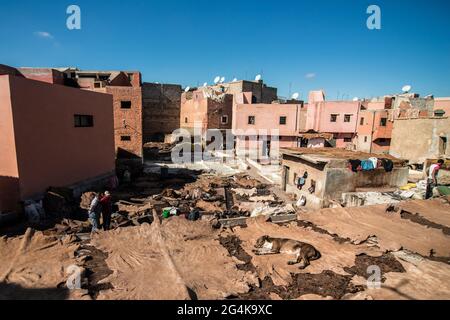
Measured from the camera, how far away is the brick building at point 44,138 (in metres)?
10.9

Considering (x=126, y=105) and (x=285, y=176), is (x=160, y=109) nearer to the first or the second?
(x=126, y=105)

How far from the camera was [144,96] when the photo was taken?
Result: 4000cm

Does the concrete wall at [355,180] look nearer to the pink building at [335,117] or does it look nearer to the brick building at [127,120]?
the brick building at [127,120]

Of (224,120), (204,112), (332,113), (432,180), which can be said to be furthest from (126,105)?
(432,180)

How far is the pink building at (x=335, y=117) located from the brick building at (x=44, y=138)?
84.3ft

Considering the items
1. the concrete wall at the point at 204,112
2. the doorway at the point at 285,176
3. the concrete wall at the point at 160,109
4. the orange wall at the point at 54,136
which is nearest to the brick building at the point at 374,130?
the concrete wall at the point at 204,112

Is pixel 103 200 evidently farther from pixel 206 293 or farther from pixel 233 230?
pixel 206 293

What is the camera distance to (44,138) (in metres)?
12.5

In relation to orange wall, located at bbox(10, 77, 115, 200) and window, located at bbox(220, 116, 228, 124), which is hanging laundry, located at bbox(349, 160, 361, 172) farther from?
window, located at bbox(220, 116, 228, 124)

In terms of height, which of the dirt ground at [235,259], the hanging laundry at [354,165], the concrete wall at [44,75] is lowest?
the dirt ground at [235,259]

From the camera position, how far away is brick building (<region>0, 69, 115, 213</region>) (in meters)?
10.9

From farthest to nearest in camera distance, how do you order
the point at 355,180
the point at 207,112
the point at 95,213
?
the point at 207,112 < the point at 355,180 < the point at 95,213

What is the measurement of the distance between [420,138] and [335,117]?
9966 millimetres

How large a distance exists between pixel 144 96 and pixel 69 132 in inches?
1073
